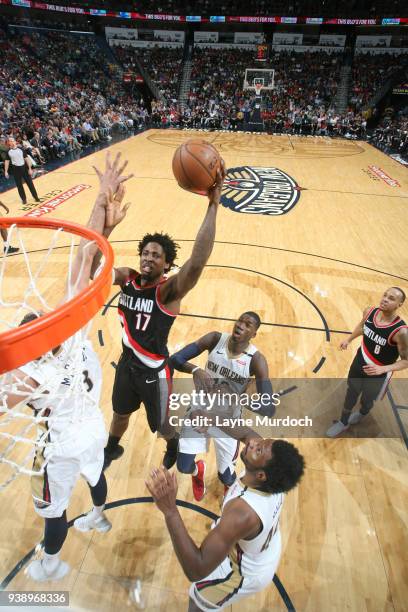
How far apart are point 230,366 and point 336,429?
143 cm

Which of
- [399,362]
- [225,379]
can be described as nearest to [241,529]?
[225,379]

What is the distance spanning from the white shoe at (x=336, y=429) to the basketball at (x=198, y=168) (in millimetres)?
2552

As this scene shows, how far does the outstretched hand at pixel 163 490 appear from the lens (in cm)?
162

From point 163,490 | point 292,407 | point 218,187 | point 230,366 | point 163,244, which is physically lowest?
point 292,407

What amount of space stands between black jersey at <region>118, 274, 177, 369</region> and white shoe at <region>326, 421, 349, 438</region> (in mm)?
1895

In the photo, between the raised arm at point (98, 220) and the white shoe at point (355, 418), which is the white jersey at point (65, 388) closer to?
the raised arm at point (98, 220)

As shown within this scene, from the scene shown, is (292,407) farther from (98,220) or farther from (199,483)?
(98,220)

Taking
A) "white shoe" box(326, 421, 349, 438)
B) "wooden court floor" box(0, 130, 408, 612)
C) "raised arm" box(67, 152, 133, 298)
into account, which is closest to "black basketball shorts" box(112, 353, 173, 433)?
"wooden court floor" box(0, 130, 408, 612)

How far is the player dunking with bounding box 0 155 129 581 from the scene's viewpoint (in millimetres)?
1830

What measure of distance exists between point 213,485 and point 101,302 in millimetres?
2085

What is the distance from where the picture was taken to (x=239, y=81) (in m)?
25.6

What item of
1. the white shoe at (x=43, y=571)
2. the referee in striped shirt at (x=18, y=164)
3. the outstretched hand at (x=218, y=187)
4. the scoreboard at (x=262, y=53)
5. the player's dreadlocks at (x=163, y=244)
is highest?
the scoreboard at (x=262, y=53)

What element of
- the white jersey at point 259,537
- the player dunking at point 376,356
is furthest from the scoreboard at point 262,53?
the white jersey at point 259,537

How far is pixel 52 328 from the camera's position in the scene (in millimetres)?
1357
